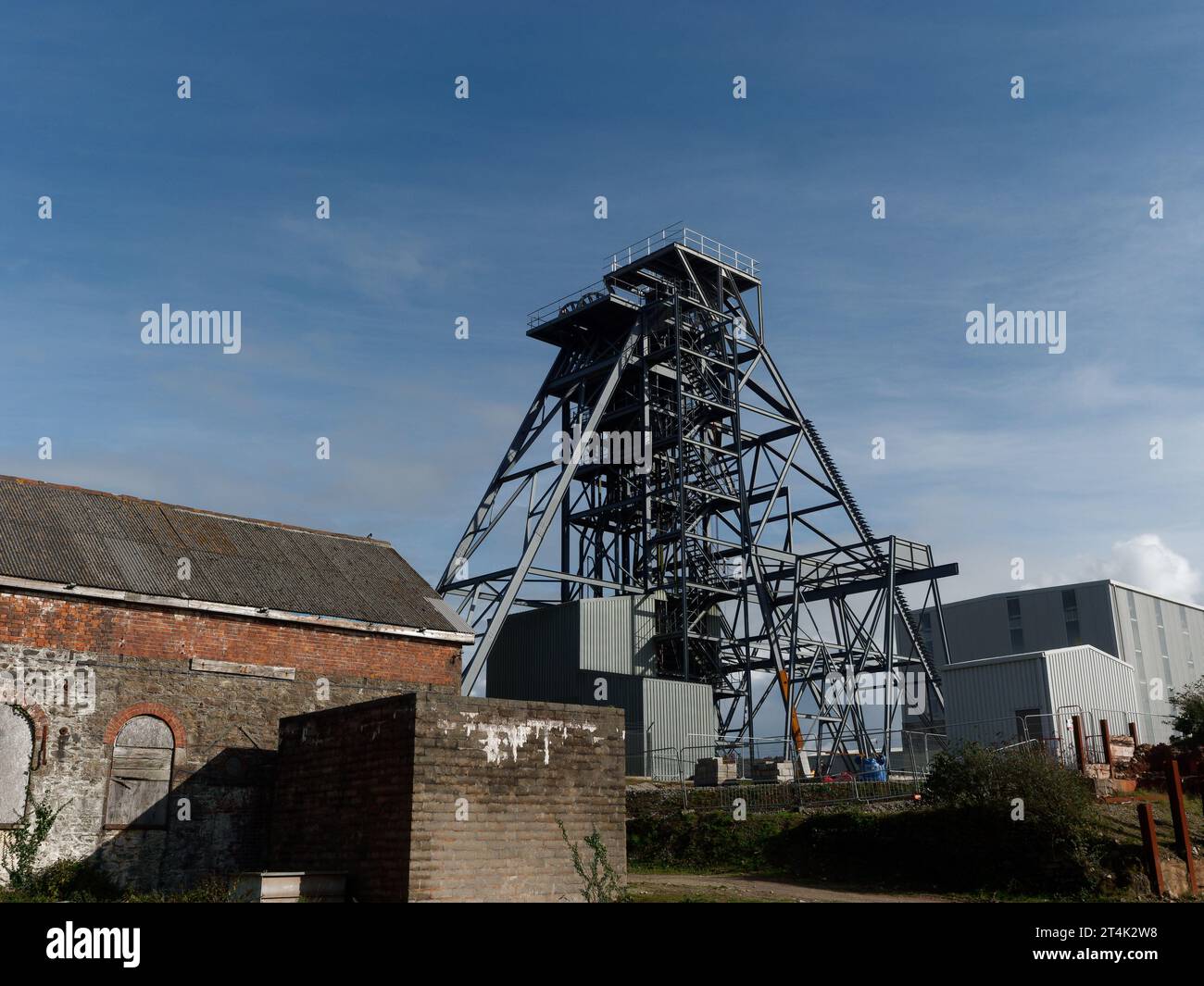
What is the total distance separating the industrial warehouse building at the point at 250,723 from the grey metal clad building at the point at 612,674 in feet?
28.7

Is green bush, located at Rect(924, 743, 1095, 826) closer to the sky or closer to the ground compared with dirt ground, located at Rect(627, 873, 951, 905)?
closer to the sky

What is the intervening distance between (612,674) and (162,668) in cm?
1456

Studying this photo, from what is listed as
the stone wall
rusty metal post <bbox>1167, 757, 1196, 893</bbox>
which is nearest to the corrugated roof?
the stone wall

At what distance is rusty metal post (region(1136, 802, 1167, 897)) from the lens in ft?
48.0

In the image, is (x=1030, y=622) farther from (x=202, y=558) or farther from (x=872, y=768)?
(x=202, y=558)

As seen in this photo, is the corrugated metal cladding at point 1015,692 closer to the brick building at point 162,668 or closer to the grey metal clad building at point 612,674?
the grey metal clad building at point 612,674

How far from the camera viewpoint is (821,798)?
2227cm

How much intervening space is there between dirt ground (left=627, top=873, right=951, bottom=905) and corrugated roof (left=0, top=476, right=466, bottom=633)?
6.62m

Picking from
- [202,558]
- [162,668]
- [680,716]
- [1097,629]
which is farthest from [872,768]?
[1097,629]

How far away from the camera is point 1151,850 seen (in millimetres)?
14719

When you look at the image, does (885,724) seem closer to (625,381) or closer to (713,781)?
(713,781)

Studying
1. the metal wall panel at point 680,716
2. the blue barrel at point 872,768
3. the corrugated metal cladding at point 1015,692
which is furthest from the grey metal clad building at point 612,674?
the corrugated metal cladding at point 1015,692

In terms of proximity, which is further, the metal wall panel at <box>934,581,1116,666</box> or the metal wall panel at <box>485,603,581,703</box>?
the metal wall panel at <box>934,581,1116,666</box>

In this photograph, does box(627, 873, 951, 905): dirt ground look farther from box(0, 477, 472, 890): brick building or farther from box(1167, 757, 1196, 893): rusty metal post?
box(0, 477, 472, 890): brick building
